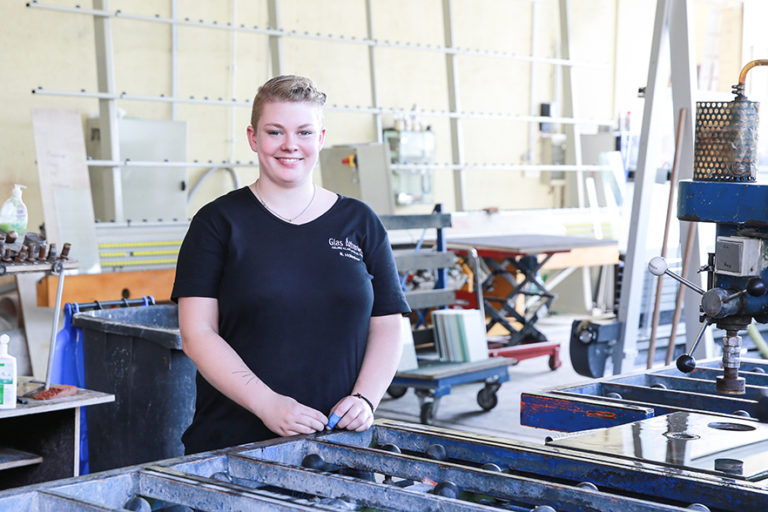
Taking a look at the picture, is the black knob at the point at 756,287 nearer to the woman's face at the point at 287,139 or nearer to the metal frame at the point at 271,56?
the woman's face at the point at 287,139

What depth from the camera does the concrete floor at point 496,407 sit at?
4.48 meters

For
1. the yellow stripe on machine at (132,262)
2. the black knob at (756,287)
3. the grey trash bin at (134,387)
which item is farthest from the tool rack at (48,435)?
the black knob at (756,287)

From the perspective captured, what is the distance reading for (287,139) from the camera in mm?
1568

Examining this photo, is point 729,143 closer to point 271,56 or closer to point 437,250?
point 437,250

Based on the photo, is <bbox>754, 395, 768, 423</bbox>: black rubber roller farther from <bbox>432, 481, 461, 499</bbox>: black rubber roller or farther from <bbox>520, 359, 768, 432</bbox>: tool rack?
<bbox>432, 481, 461, 499</bbox>: black rubber roller

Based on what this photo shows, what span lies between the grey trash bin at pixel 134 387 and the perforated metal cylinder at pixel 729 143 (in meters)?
1.68

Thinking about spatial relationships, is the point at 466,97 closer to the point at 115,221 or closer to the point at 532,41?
the point at 532,41

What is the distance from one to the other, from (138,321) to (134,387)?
1.34 feet

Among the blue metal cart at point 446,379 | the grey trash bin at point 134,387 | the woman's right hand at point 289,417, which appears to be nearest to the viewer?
the woman's right hand at point 289,417

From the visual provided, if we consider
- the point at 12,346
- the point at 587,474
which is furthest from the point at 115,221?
the point at 587,474

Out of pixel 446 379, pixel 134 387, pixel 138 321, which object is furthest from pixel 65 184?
pixel 446 379

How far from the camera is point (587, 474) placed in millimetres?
1249

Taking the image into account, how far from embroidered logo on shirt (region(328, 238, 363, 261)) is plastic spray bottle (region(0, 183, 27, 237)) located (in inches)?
61.7

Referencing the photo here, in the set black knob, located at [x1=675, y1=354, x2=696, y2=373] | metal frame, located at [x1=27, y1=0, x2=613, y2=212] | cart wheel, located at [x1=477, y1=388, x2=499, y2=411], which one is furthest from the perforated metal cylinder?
metal frame, located at [x1=27, y1=0, x2=613, y2=212]
